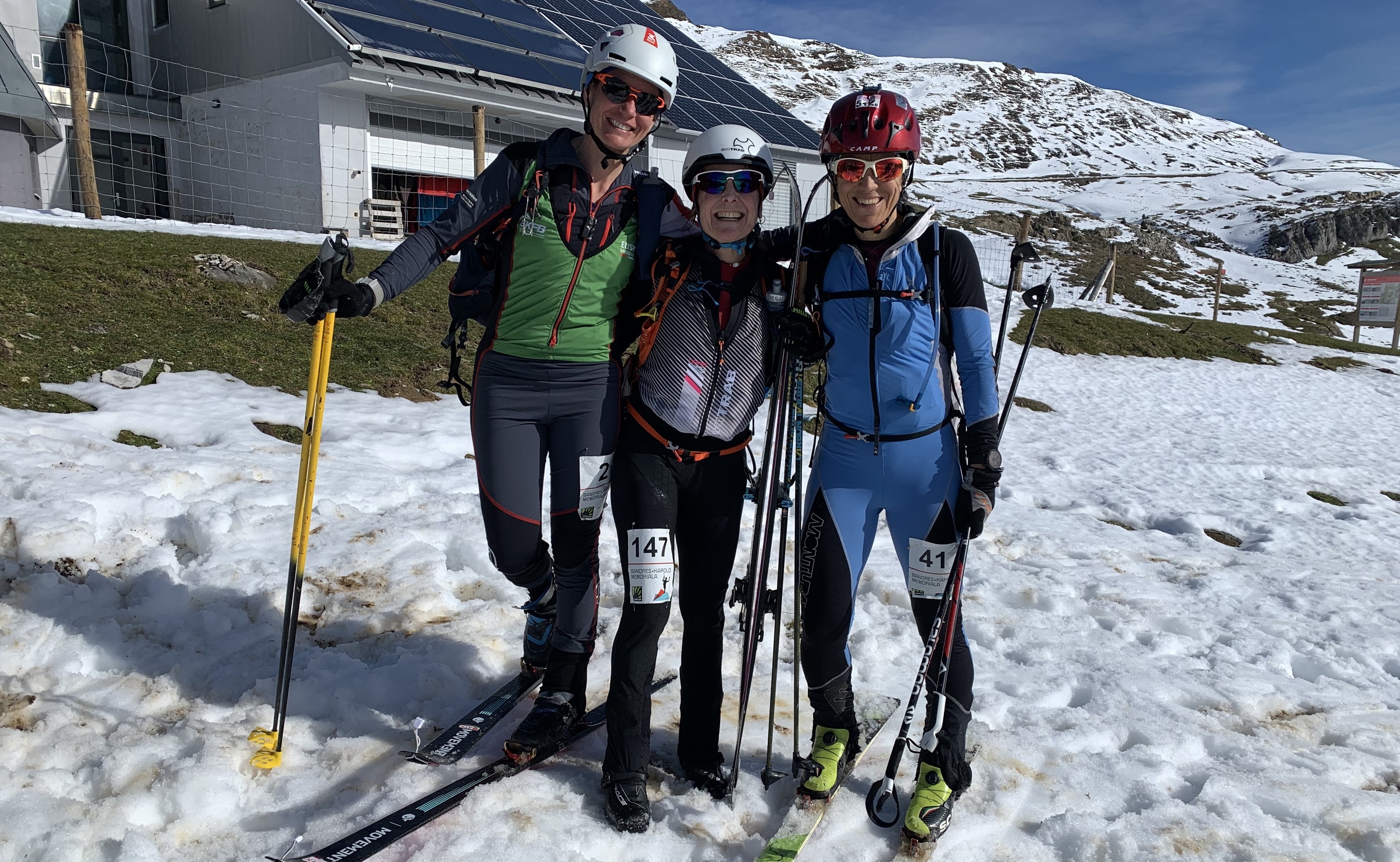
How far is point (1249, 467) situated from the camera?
9.97m

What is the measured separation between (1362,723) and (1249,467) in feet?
22.2

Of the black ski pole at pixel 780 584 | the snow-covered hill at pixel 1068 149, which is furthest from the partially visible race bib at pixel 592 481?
the snow-covered hill at pixel 1068 149

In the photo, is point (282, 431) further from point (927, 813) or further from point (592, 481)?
Result: point (927, 813)

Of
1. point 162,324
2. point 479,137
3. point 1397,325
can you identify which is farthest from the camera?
point 1397,325

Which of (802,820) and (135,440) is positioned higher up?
(135,440)

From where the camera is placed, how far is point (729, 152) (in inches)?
124

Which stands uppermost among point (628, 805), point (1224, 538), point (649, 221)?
point (649, 221)

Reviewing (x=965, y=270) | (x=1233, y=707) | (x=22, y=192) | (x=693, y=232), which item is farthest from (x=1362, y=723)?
(x=22, y=192)

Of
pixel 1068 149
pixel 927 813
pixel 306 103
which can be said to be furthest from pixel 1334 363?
pixel 1068 149

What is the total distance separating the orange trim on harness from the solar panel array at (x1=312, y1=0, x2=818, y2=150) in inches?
525

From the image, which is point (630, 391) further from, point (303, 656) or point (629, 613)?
point (303, 656)

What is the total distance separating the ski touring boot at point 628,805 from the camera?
313cm

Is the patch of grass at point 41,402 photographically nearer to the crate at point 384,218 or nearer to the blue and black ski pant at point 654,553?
the blue and black ski pant at point 654,553

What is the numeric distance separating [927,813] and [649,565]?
4.65ft
